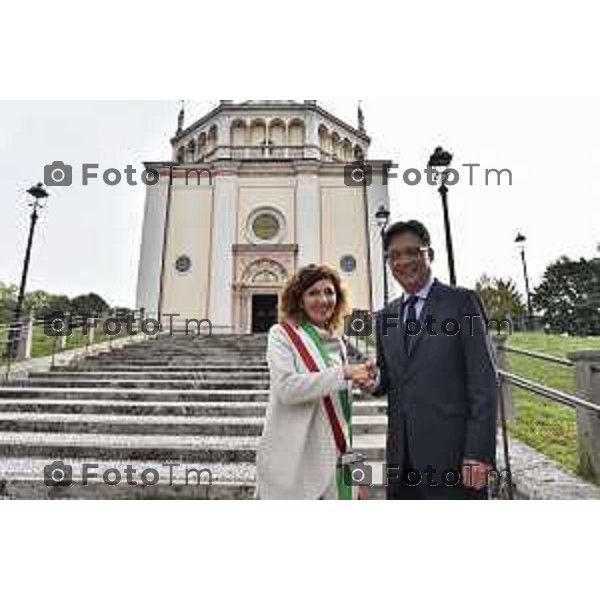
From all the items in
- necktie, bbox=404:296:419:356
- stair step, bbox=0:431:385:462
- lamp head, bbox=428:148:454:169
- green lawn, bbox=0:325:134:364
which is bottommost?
stair step, bbox=0:431:385:462

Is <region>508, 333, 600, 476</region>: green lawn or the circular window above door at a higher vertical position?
the circular window above door

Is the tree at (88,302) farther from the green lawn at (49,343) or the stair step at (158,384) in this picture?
the stair step at (158,384)

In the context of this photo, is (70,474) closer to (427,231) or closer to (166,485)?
(166,485)

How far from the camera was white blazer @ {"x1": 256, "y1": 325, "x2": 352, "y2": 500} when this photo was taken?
1.88m

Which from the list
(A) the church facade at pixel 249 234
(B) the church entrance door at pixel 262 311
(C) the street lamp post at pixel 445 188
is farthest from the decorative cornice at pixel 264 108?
(C) the street lamp post at pixel 445 188

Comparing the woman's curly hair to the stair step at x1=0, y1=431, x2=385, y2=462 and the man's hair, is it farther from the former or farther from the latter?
the stair step at x1=0, y1=431, x2=385, y2=462

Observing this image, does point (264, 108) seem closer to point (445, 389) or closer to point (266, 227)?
point (266, 227)

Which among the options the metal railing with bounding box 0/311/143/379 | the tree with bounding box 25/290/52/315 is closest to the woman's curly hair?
the metal railing with bounding box 0/311/143/379

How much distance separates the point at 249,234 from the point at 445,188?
16.9m

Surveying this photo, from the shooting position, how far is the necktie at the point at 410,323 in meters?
2.08

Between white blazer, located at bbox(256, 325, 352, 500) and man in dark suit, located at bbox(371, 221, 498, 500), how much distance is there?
0.30 metres

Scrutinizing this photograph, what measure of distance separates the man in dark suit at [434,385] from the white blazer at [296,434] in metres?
0.30

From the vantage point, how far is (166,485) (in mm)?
3895

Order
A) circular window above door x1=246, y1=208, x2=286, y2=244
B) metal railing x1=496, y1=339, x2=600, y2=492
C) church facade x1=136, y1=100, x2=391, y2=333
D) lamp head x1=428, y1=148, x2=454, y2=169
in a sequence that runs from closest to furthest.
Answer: metal railing x1=496, y1=339, x2=600, y2=492 → lamp head x1=428, y1=148, x2=454, y2=169 → church facade x1=136, y1=100, x2=391, y2=333 → circular window above door x1=246, y1=208, x2=286, y2=244
